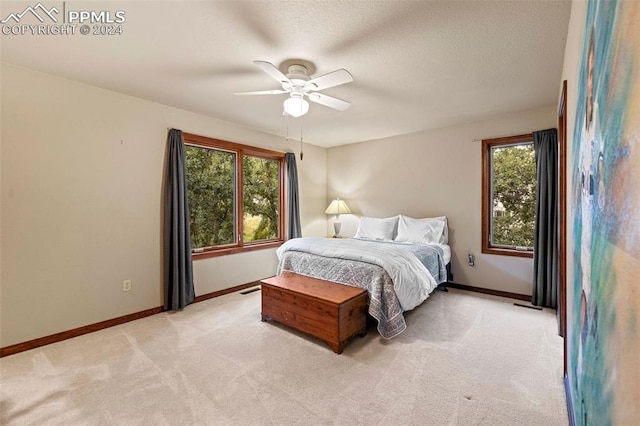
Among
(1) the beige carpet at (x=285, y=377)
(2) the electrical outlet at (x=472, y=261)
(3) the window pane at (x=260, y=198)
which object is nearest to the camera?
(1) the beige carpet at (x=285, y=377)

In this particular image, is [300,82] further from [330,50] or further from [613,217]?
→ [613,217]

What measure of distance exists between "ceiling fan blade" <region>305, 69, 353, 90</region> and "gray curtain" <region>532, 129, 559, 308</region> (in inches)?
109

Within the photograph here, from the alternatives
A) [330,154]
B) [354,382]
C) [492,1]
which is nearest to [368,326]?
[354,382]

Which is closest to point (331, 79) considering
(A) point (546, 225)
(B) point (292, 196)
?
(B) point (292, 196)

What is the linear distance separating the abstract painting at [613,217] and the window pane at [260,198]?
4.08 m

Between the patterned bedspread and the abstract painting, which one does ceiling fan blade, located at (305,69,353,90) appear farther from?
the patterned bedspread

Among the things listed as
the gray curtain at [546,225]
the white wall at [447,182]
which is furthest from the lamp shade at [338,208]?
the gray curtain at [546,225]

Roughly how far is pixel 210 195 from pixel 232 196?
14.3 inches

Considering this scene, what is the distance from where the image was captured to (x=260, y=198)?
15.6 ft

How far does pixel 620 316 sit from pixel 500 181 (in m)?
3.95

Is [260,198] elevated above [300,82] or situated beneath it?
situated beneath

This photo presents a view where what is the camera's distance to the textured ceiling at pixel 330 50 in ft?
5.91

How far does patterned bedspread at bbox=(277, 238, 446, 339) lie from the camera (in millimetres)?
2676

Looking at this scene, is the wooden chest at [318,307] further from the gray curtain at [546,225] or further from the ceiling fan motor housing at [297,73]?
the gray curtain at [546,225]
